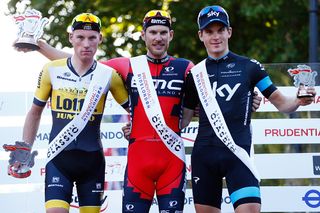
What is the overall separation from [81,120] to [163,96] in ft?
2.47

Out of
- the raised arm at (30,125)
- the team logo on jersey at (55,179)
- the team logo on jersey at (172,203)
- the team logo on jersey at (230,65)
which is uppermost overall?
the team logo on jersey at (230,65)

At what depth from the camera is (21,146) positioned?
7688mm

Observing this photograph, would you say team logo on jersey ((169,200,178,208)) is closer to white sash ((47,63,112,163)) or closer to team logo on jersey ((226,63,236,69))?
white sash ((47,63,112,163))

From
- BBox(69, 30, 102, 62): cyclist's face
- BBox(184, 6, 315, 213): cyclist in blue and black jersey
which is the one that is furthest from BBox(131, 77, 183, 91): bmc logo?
BBox(69, 30, 102, 62): cyclist's face

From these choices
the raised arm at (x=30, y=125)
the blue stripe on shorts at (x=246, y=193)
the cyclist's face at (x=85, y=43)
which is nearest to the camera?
the blue stripe on shorts at (x=246, y=193)

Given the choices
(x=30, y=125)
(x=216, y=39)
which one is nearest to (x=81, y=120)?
(x=30, y=125)

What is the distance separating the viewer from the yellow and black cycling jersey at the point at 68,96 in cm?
768

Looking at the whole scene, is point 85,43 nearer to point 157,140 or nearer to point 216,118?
point 157,140

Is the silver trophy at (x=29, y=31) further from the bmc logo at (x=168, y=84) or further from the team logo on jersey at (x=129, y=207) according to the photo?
the team logo on jersey at (x=129, y=207)

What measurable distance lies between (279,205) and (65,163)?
122 inches

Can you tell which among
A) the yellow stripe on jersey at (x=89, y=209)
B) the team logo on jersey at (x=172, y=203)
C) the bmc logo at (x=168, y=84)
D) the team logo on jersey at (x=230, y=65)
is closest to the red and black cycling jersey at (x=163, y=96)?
the bmc logo at (x=168, y=84)

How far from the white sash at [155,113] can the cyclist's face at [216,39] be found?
60 centimetres

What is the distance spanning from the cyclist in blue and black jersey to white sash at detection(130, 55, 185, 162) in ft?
0.67

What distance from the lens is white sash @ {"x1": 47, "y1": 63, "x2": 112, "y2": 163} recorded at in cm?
761
